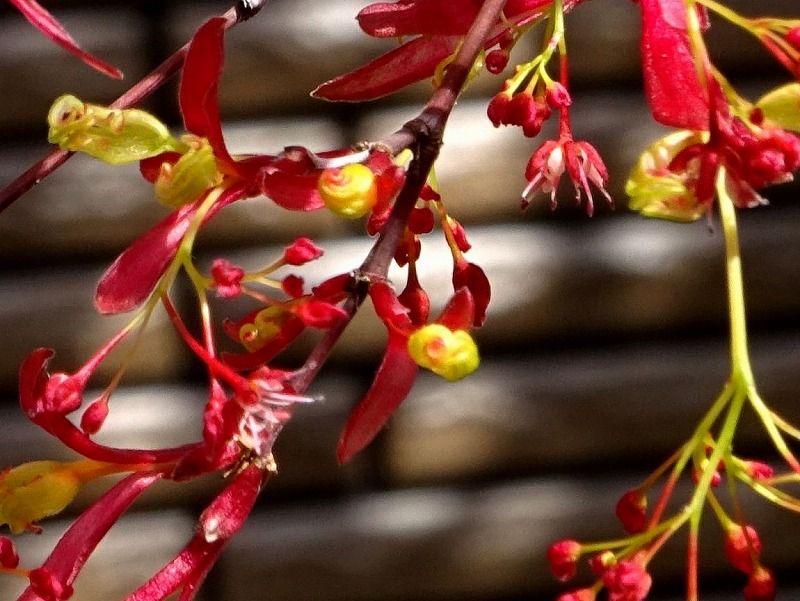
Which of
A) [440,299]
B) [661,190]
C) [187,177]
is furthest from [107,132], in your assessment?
[440,299]

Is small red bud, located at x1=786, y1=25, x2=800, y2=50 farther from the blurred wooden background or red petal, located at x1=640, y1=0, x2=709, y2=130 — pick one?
the blurred wooden background

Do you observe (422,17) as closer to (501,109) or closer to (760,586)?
(501,109)

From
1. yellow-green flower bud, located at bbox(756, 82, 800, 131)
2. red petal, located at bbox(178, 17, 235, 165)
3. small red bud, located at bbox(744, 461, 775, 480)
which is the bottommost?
small red bud, located at bbox(744, 461, 775, 480)

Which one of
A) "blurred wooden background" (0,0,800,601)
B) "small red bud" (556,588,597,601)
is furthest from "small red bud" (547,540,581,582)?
"blurred wooden background" (0,0,800,601)

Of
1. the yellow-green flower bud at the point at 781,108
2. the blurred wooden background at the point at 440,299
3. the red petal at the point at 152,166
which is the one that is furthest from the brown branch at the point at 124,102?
the blurred wooden background at the point at 440,299

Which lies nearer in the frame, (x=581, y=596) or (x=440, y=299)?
(x=581, y=596)

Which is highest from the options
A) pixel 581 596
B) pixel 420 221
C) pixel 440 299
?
pixel 420 221
